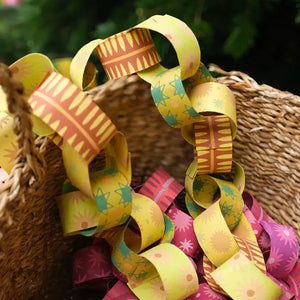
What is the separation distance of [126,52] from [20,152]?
0.22 meters

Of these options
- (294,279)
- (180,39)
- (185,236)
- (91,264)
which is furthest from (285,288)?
(180,39)

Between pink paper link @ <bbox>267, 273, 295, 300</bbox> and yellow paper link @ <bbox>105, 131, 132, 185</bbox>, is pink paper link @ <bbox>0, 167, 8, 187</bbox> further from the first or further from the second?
pink paper link @ <bbox>267, 273, 295, 300</bbox>

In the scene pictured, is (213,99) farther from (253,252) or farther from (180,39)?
(253,252)

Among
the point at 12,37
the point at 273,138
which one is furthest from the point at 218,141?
the point at 12,37

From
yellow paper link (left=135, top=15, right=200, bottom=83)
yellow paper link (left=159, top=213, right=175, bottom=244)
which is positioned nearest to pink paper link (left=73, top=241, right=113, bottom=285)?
yellow paper link (left=159, top=213, right=175, bottom=244)

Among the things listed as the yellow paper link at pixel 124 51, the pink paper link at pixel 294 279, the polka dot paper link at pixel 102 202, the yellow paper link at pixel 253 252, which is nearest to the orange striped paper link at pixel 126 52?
the yellow paper link at pixel 124 51

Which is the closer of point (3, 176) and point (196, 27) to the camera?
point (3, 176)

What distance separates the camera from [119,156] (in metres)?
0.63

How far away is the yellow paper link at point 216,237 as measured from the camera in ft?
2.06

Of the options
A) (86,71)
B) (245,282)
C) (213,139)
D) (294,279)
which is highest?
(86,71)

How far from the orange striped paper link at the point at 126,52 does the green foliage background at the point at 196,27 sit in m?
0.17

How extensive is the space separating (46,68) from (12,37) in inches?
23.1

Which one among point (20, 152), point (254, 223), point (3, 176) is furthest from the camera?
point (254, 223)

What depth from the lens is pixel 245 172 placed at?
2.52 feet
